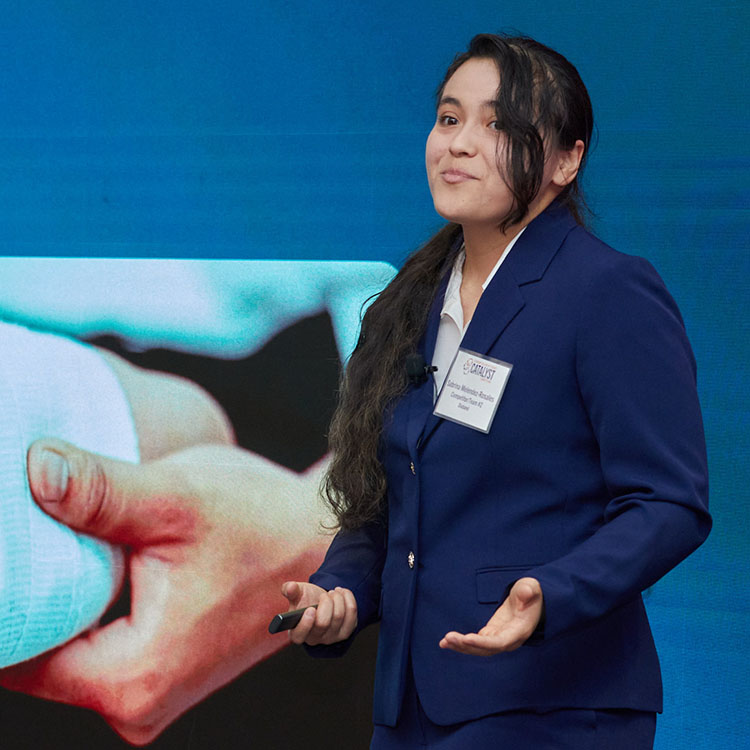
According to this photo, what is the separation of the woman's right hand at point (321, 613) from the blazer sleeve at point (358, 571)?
0.02 m

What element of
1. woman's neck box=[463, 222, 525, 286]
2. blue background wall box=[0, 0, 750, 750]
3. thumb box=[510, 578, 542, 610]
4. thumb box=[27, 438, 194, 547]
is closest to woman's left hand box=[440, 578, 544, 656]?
thumb box=[510, 578, 542, 610]

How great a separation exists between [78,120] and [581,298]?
5.65 feet

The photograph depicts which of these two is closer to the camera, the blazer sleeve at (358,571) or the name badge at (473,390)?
the name badge at (473,390)

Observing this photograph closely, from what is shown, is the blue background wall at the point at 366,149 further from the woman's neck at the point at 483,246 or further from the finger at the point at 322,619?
the finger at the point at 322,619

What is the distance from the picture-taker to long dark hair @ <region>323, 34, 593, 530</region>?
128 cm

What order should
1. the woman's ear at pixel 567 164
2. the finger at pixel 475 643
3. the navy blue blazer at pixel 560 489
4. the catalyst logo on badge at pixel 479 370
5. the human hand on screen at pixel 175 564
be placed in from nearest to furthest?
the finger at pixel 475 643, the navy blue blazer at pixel 560 489, the catalyst logo on badge at pixel 479 370, the woman's ear at pixel 567 164, the human hand on screen at pixel 175 564

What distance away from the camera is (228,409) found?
2.45 metres

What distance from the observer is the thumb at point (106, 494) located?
Answer: 8.14 feet

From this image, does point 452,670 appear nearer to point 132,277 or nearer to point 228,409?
point 228,409

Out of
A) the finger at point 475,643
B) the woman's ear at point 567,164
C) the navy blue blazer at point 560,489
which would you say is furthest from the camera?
the woman's ear at point 567,164

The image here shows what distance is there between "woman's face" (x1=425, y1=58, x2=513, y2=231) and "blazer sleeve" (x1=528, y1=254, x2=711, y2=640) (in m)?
0.18

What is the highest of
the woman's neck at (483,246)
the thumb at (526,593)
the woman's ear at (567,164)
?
the woman's ear at (567,164)

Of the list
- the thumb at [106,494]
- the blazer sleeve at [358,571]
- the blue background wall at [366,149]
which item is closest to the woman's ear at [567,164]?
the blazer sleeve at [358,571]

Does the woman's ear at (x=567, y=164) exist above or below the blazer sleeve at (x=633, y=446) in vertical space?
above
